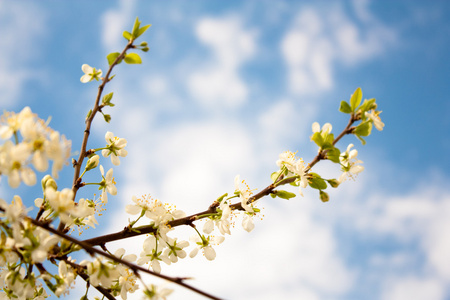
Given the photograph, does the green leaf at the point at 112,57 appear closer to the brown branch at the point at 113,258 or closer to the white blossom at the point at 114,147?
the white blossom at the point at 114,147

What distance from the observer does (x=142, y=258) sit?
6.42 feet

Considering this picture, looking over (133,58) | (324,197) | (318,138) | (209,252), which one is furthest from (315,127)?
(133,58)

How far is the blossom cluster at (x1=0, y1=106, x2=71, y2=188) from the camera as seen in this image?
1328 mm

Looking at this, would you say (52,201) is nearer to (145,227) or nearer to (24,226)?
(24,226)

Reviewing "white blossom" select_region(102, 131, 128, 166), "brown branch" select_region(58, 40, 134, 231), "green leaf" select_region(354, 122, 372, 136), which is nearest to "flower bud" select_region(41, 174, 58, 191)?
"brown branch" select_region(58, 40, 134, 231)

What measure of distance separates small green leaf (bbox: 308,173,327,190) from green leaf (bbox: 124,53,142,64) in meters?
1.03

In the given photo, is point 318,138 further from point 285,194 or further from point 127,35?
point 127,35

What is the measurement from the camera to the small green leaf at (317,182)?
192 cm

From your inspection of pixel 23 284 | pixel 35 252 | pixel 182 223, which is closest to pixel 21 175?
pixel 35 252

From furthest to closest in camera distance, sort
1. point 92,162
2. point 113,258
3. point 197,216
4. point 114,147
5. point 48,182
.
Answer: point 114,147 → point 92,162 → point 197,216 → point 48,182 → point 113,258

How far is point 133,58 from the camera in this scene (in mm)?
1967

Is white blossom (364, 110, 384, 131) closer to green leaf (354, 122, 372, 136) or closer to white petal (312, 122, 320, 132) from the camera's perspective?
green leaf (354, 122, 372, 136)

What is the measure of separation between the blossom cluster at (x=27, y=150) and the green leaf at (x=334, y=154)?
1.15m

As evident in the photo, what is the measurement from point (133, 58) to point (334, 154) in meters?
1.08
